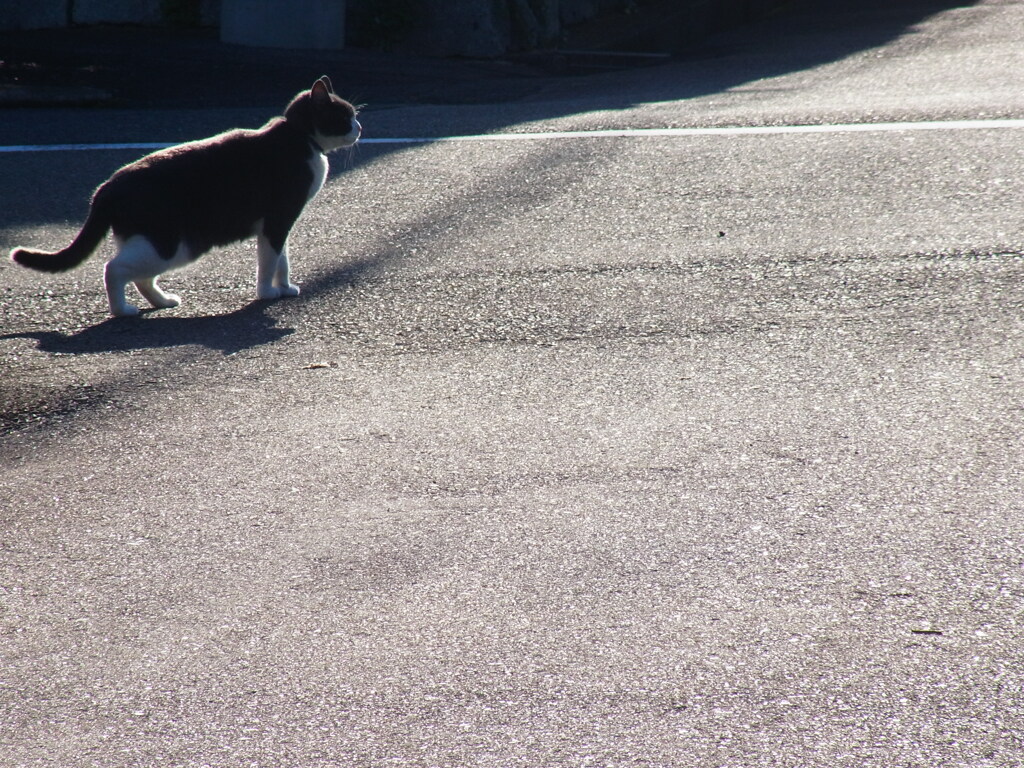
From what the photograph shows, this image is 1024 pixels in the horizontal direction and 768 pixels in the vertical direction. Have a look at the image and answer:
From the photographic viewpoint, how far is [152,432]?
3.67 meters

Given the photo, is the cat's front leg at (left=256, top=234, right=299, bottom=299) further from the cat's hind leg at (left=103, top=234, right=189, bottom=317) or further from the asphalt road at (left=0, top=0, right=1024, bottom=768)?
the cat's hind leg at (left=103, top=234, right=189, bottom=317)

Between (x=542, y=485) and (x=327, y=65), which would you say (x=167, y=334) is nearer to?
(x=542, y=485)

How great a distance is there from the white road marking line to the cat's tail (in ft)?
9.44

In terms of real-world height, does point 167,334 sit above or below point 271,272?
below

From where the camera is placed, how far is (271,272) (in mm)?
5016

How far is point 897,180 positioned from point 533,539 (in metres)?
4.03

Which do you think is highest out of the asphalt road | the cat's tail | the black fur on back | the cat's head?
the cat's head

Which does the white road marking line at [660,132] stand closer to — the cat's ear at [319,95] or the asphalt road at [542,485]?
the asphalt road at [542,485]

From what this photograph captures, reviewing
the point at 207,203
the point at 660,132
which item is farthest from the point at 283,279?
the point at 660,132

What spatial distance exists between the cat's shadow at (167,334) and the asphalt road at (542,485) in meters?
0.02

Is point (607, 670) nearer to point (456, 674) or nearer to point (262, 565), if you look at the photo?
point (456, 674)

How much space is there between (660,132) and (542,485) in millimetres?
4800

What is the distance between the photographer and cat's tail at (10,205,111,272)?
4.78 meters

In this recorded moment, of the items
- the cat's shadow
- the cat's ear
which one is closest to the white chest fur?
the cat's ear
